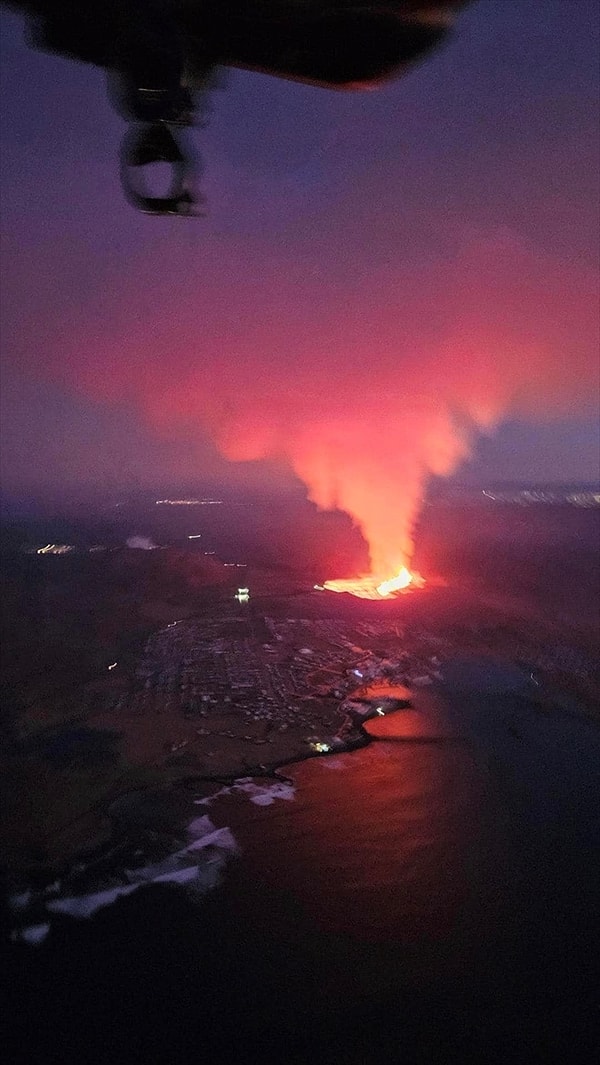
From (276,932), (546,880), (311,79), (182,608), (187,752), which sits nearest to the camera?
(311,79)

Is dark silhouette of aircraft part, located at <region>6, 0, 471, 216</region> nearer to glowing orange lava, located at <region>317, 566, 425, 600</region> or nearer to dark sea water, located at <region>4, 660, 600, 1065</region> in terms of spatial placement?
dark sea water, located at <region>4, 660, 600, 1065</region>

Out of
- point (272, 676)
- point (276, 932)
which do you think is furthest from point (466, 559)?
point (276, 932)

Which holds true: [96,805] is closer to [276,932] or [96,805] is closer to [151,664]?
[276,932]

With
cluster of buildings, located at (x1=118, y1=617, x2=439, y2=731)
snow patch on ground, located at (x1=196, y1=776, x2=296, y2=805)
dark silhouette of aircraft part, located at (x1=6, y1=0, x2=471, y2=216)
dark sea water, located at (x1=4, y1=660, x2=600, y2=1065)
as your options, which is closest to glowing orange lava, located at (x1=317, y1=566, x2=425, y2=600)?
cluster of buildings, located at (x1=118, y1=617, x2=439, y2=731)

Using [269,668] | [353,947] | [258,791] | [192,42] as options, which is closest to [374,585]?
[269,668]

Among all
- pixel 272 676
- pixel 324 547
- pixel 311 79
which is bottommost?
pixel 324 547
